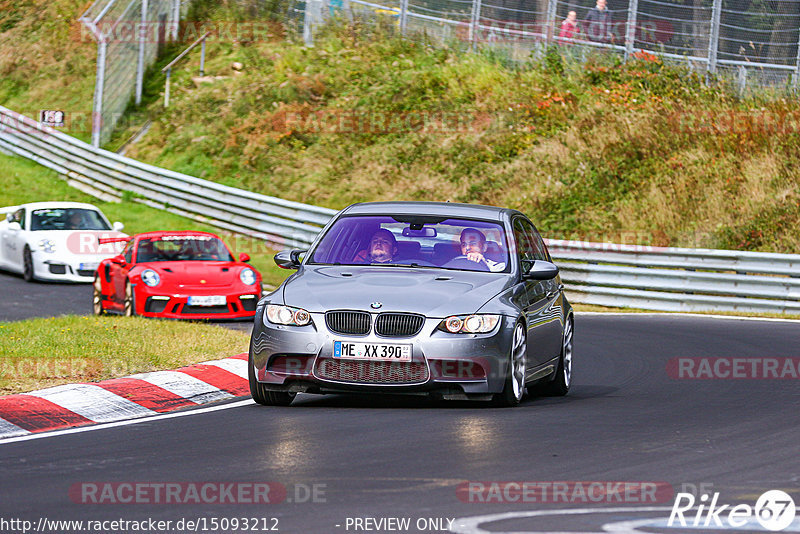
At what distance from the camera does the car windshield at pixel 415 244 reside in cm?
1034

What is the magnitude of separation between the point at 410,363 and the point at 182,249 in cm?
1012

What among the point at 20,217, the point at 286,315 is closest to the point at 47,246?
the point at 20,217

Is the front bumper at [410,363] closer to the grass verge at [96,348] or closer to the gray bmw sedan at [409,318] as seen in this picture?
the gray bmw sedan at [409,318]

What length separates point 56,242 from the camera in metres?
23.0

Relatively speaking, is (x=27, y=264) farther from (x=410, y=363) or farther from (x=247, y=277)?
(x=410, y=363)

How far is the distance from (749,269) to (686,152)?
844 centimetres

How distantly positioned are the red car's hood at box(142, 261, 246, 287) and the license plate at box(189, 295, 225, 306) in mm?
205

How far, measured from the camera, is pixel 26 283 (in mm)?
22938

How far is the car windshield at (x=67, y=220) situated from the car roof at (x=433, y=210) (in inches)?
544

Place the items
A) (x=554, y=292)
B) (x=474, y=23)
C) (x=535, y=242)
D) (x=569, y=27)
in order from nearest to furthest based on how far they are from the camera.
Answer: (x=554, y=292), (x=535, y=242), (x=569, y=27), (x=474, y=23)

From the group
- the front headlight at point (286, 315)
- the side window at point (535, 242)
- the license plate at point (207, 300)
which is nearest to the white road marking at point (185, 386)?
the front headlight at point (286, 315)

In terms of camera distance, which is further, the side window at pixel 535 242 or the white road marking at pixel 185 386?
the side window at pixel 535 242

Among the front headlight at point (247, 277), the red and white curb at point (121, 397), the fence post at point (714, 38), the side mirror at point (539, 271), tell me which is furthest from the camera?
the fence post at point (714, 38)

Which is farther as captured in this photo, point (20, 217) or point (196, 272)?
point (20, 217)
